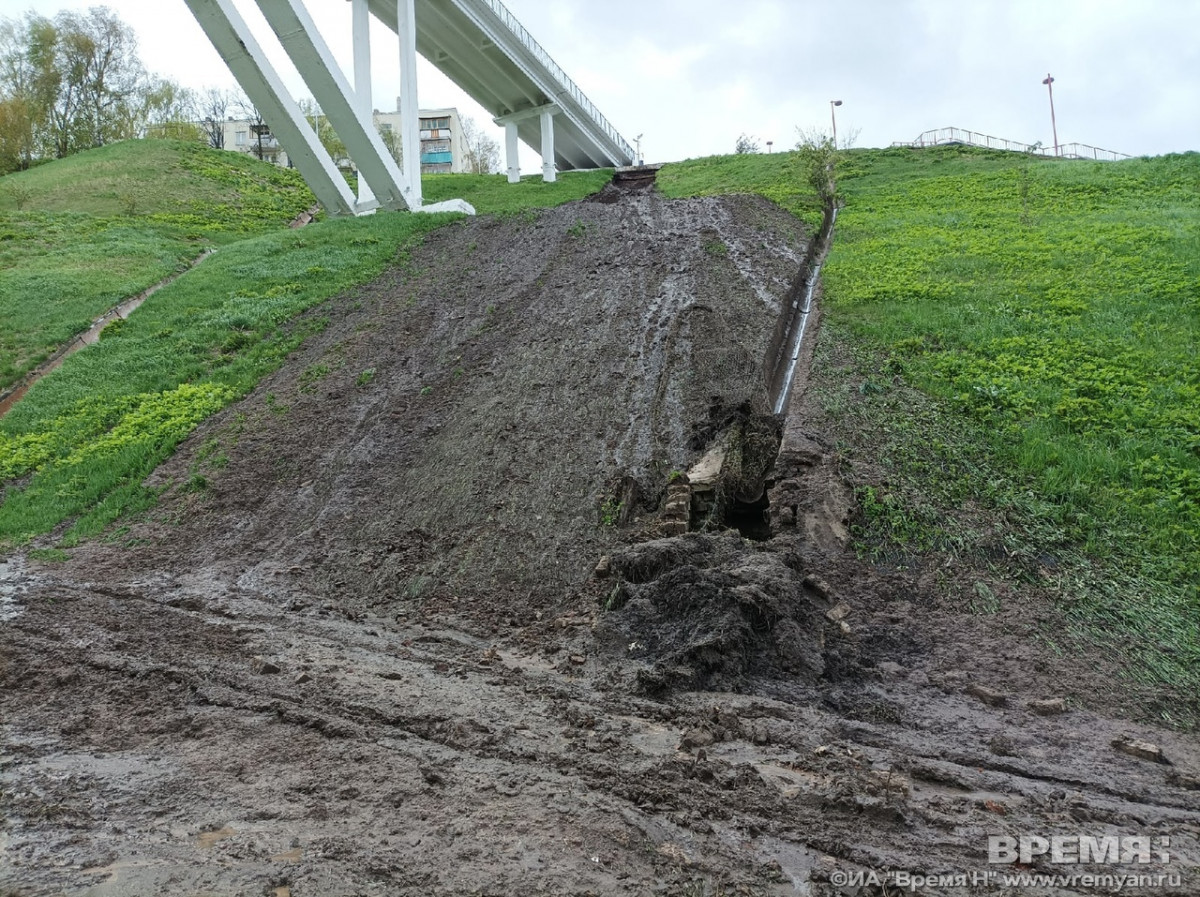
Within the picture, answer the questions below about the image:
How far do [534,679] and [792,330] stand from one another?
9311mm

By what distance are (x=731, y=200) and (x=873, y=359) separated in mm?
10443

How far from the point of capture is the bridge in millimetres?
19203

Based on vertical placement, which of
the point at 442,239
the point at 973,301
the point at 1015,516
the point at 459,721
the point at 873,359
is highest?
the point at 442,239

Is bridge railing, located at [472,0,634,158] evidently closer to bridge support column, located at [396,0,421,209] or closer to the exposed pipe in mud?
bridge support column, located at [396,0,421,209]

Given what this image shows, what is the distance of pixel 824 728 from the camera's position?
460 centimetres

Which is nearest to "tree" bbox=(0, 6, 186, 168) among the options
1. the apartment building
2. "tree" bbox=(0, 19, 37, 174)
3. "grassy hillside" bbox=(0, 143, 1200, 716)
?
"tree" bbox=(0, 19, 37, 174)

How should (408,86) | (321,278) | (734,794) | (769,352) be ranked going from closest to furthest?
1. (734,794)
2. (769,352)
3. (321,278)
4. (408,86)

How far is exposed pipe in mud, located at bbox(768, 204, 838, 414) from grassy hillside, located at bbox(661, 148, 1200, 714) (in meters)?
0.46

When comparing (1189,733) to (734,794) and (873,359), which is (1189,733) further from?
(873,359)

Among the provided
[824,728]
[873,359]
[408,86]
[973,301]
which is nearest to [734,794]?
[824,728]

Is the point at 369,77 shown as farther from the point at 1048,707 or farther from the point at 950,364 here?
the point at 1048,707

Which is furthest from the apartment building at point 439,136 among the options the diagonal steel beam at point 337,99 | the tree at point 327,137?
the diagonal steel beam at point 337,99

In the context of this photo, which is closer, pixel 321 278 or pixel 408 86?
pixel 321 278

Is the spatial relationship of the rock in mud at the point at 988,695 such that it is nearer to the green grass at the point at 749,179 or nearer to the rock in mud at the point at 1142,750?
the rock in mud at the point at 1142,750
